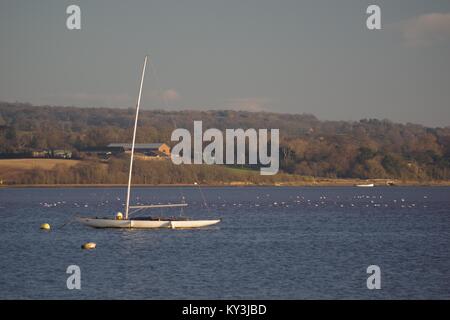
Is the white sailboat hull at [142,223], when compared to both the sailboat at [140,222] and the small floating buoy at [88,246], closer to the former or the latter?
the sailboat at [140,222]

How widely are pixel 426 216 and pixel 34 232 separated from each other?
55151mm

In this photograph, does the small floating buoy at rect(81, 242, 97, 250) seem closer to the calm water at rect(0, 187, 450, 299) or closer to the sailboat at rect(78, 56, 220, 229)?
the calm water at rect(0, 187, 450, 299)

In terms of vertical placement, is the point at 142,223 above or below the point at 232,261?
above

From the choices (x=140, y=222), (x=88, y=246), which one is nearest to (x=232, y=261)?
(x=88, y=246)

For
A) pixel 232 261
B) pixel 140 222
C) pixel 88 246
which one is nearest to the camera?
pixel 232 261

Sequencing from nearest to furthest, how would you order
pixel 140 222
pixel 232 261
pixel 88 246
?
pixel 232 261 < pixel 88 246 < pixel 140 222

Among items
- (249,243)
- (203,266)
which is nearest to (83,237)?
(249,243)

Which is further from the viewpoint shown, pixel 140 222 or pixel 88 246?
pixel 140 222

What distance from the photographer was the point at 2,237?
7750cm

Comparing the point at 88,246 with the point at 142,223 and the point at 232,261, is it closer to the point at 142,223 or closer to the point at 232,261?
the point at 142,223

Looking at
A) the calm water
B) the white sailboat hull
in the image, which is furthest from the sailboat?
the calm water

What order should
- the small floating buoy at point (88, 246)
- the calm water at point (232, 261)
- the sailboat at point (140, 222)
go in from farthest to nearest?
the sailboat at point (140, 222) < the small floating buoy at point (88, 246) < the calm water at point (232, 261)

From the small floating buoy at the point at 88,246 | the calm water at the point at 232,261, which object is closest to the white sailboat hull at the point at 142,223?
the calm water at the point at 232,261
